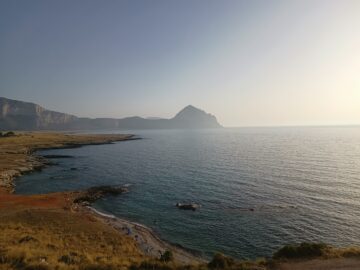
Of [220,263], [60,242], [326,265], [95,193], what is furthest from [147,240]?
[95,193]

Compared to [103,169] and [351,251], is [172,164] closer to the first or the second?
[103,169]

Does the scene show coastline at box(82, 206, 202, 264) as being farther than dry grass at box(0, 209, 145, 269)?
Yes

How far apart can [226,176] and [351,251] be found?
165ft

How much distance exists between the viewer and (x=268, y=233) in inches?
1455

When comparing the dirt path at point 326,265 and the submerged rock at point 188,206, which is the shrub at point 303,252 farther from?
the submerged rock at point 188,206

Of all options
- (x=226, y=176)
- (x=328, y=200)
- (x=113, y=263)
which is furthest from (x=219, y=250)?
(x=226, y=176)

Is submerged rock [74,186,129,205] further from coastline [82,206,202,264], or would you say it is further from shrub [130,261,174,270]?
shrub [130,261,174,270]

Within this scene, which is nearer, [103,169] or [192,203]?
[192,203]

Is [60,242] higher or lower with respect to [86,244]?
higher

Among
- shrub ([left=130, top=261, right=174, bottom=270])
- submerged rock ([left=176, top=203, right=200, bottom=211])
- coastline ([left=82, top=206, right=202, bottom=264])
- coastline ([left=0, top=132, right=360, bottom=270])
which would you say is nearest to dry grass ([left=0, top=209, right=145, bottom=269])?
coastline ([left=0, top=132, right=360, bottom=270])

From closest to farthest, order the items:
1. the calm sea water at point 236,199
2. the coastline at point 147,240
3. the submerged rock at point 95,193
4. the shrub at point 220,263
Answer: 1. the shrub at point 220,263
2. the coastline at point 147,240
3. the calm sea water at point 236,199
4. the submerged rock at point 95,193

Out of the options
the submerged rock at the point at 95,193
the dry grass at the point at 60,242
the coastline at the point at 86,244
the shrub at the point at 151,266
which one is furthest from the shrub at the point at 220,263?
the submerged rock at the point at 95,193

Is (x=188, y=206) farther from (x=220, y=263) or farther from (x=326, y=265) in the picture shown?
(x=326, y=265)

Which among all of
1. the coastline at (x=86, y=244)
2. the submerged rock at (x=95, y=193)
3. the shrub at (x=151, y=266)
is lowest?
the submerged rock at (x=95, y=193)
